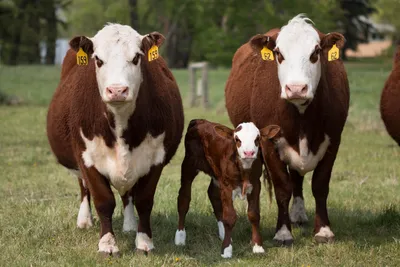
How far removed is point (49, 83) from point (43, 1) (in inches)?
492

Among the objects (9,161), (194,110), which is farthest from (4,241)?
(194,110)

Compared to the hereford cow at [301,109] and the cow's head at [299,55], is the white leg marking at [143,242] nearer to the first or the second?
the hereford cow at [301,109]

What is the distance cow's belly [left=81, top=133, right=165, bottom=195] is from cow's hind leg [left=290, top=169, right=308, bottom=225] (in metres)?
2.09

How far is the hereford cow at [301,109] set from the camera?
7207mm

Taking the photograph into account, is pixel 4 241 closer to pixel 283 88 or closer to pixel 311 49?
pixel 283 88

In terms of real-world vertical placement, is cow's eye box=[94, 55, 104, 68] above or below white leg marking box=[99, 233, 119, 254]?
above

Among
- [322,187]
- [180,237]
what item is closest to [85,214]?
[180,237]

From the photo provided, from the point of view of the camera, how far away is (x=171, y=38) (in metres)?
58.6

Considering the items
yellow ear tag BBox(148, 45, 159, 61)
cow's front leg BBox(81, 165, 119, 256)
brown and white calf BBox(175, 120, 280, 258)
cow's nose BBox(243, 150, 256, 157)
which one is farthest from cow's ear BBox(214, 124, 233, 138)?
cow's front leg BBox(81, 165, 119, 256)

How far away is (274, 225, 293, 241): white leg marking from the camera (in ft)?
24.5

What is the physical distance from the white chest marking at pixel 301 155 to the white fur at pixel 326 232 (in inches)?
24.4

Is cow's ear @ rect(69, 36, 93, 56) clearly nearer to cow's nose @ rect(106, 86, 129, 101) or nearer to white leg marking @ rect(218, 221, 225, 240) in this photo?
cow's nose @ rect(106, 86, 129, 101)

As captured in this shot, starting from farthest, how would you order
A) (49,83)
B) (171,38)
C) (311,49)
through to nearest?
(171,38)
(49,83)
(311,49)

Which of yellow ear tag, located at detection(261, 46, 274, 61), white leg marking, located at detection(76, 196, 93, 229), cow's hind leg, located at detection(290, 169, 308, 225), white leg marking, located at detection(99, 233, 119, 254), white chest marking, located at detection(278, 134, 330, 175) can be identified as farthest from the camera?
cow's hind leg, located at detection(290, 169, 308, 225)
